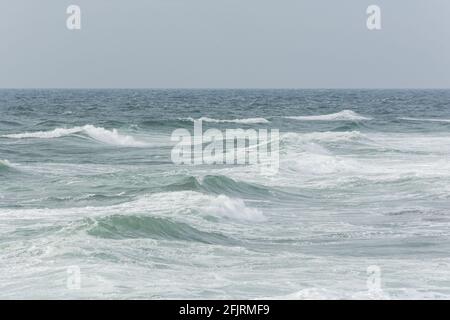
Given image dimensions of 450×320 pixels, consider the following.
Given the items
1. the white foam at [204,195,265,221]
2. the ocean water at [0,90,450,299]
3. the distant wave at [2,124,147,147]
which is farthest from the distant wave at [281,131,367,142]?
the white foam at [204,195,265,221]

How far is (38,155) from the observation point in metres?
33.2

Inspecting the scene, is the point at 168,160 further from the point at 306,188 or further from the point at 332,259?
the point at 332,259

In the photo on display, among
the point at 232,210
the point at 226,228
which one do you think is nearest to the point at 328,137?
the point at 232,210

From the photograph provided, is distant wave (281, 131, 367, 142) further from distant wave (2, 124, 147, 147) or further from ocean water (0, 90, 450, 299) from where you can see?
distant wave (2, 124, 147, 147)

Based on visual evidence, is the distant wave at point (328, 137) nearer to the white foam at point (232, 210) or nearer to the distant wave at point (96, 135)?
the distant wave at point (96, 135)

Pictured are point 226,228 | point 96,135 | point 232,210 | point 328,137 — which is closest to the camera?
point 226,228

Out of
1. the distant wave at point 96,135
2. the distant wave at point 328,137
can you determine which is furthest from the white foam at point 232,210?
the distant wave at point 96,135

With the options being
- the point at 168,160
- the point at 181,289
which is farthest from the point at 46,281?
the point at 168,160

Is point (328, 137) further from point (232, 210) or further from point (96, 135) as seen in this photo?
point (232, 210)

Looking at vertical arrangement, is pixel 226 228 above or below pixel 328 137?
above

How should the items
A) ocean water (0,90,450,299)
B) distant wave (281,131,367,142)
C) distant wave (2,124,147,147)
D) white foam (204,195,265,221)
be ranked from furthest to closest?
distant wave (2,124,147,147)
distant wave (281,131,367,142)
white foam (204,195,265,221)
ocean water (0,90,450,299)

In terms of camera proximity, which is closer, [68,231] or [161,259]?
[161,259]
